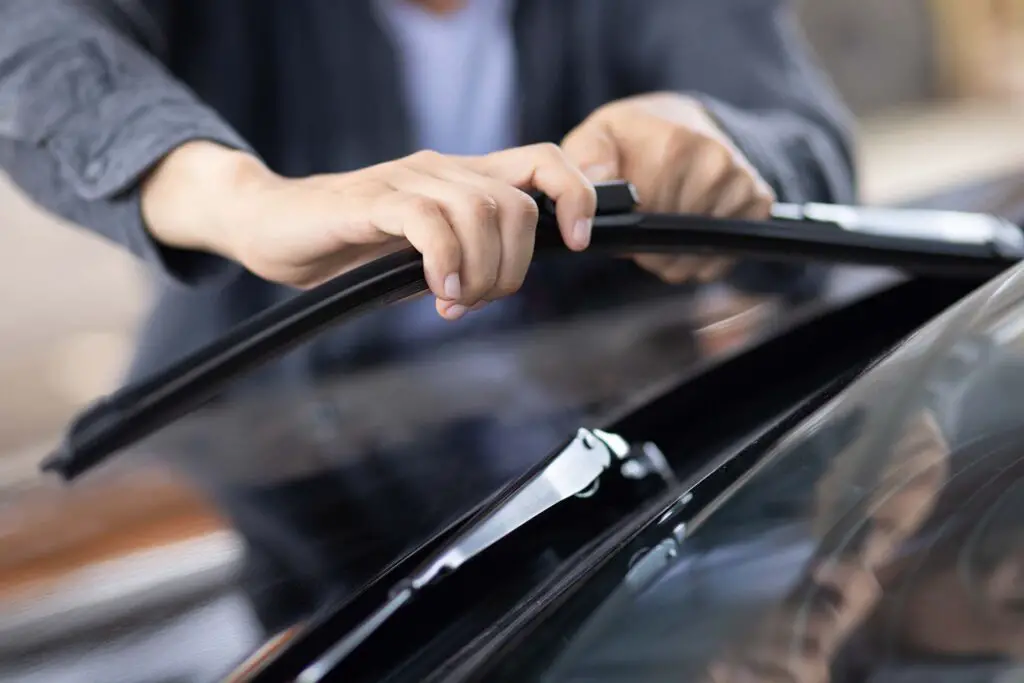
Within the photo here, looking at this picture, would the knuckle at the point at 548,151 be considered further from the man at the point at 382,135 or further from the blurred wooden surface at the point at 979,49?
the blurred wooden surface at the point at 979,49

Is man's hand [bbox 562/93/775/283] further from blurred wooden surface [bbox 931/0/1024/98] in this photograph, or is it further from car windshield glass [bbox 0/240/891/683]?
blurred wooden surface [bbox 931/0/1024/98]

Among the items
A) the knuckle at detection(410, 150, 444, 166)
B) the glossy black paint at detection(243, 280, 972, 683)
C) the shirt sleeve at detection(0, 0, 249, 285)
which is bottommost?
the glossy black paint at detection(243, 280, 972, 683)

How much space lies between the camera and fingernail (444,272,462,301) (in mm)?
254

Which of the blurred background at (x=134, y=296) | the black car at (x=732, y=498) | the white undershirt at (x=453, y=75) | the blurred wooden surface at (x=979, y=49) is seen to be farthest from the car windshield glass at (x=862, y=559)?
the blurred wooden surface at (x=979, y=49)

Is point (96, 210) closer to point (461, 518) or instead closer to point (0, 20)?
point (0, 20)

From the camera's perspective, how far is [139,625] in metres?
0.26

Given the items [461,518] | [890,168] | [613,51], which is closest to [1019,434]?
[461,518]

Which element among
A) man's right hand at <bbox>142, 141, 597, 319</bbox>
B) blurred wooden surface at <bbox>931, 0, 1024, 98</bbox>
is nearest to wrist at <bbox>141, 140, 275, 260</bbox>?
man's right hand at <bbox>142, 141, 597, 319</bbox>

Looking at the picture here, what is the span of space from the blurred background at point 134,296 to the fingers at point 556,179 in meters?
0.12

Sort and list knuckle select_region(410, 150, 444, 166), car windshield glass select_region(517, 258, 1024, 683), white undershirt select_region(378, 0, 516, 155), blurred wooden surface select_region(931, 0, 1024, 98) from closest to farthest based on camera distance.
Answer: car windshield glass select_region(517, 258, 1024, 683) < knuckle select_region(410, 150, 444, 166) < white undershirt select_region(378, 0, 516, 155) < blurred wooden surface select_region(931, 0, 1024, 98)

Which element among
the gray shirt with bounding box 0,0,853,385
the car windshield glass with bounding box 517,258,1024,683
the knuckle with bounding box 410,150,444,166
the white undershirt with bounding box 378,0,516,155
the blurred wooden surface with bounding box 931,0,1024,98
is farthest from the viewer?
the blurred wooden surface with bounding box 931,0,1024,98

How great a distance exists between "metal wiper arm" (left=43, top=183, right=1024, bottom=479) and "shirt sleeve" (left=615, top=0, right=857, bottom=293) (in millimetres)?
111

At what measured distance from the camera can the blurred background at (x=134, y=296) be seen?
0.29m

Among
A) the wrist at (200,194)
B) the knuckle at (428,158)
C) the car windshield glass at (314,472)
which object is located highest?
the wrist at (200,194)
